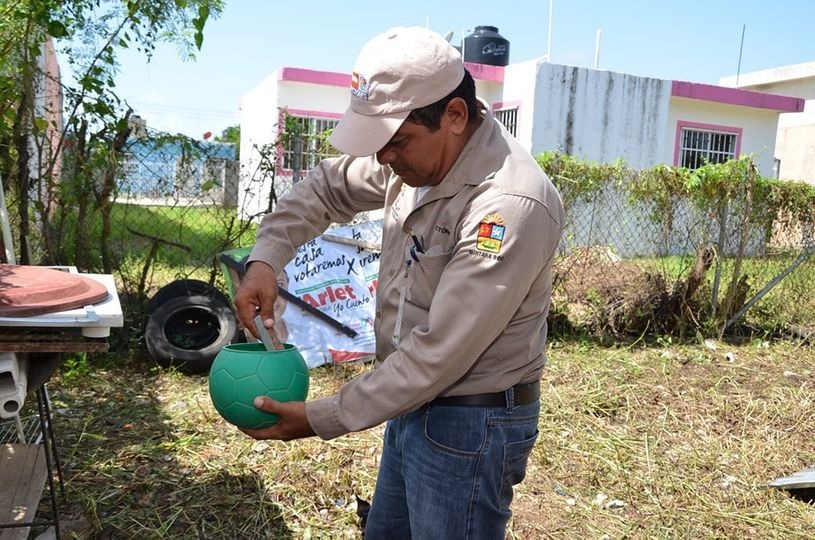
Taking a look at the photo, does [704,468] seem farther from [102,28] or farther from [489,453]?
[102,28]

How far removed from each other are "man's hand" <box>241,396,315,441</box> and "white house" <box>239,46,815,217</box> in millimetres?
11644

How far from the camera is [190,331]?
565 cm

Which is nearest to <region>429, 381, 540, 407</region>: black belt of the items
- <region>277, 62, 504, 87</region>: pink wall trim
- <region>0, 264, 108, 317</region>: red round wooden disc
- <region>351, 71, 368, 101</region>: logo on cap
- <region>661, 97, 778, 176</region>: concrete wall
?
<region>351, 71, 368, 101</region>: logo on cap

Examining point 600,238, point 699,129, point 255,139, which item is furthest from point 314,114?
point 699,129

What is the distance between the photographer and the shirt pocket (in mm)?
1879

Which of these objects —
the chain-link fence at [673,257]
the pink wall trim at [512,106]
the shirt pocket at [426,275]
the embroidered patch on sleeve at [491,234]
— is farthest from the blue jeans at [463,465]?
the pink wall trim at [512,106]

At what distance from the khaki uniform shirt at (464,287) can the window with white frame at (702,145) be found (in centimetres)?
1463

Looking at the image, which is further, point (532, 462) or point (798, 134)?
point (798, 134)

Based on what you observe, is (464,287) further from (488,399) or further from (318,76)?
(318,76)

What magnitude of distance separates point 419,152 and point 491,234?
1.04 ft

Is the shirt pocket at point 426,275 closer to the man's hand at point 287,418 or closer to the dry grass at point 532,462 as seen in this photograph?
the man's hand at point 287,418

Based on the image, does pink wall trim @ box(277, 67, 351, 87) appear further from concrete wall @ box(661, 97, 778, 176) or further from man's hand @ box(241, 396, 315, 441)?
man's hand @ box(241, 396, 315, 441)

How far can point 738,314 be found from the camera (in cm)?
721

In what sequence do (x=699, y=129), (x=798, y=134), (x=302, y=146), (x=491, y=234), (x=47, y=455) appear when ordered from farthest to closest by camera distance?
(x=798, y=134) → (x=699, y=129) → (x=302, y=146) → (x=47, y=455) → (x=491, y=234)
